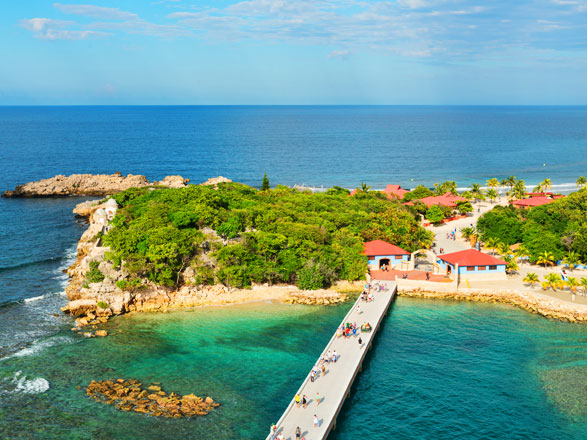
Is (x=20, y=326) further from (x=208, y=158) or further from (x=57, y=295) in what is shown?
(x=208, y=158)

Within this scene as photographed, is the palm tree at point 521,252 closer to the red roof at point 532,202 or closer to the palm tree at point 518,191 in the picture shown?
the red roof at point 532,202

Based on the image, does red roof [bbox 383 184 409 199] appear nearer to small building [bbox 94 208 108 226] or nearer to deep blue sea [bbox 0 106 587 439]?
deep blue sea [bbox 0 106 587 439]

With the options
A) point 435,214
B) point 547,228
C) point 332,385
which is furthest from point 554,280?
point 332,385

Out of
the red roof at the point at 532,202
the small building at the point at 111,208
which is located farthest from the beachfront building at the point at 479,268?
the small building at the point at 111,208

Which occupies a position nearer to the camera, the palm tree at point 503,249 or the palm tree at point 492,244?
the palm tree at point 503,249

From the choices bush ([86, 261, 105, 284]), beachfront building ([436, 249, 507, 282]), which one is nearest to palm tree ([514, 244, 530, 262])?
beachfront building ([436, 249, 507, 282])

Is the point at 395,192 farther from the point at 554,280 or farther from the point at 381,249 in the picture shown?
the point at 554,280
